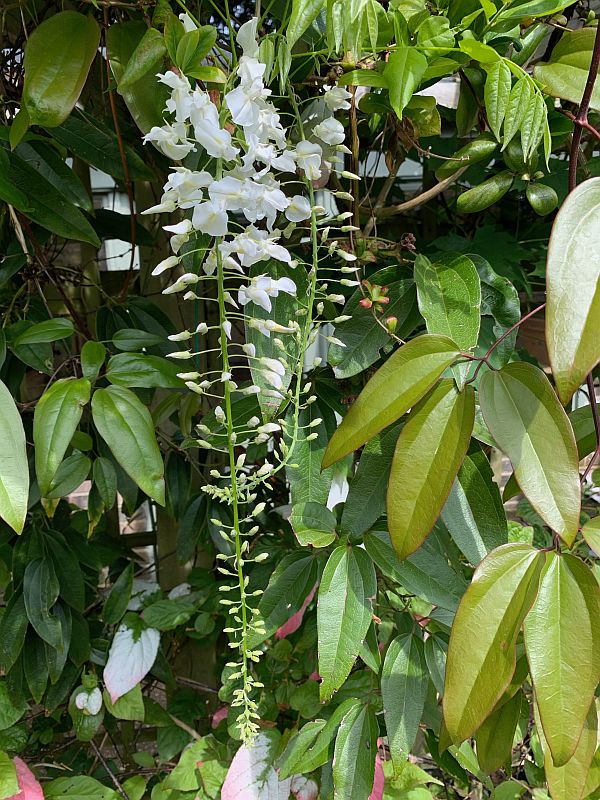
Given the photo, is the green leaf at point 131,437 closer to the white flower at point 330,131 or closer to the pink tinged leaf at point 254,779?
the white flower at point 330,131

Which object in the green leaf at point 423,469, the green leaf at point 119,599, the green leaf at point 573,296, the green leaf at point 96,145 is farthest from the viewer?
the green leaf at point 119,599

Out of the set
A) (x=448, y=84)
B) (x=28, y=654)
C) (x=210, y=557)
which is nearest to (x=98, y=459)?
(x=28, y=654)

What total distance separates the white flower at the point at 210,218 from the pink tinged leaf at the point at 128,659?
2.11 feet

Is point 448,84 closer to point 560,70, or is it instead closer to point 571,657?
point 560,70

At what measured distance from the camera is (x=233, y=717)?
0.86 m

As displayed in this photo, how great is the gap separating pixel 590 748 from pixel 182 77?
593 mm

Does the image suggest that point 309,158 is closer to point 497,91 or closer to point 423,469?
point 497,91

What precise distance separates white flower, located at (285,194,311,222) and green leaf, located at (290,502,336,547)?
0.26 meters

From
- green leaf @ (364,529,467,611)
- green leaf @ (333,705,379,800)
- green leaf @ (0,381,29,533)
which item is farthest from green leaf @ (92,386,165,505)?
Answer: green leaf @ (333,705,379,800)

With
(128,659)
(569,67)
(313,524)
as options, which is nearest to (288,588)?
(313,524)

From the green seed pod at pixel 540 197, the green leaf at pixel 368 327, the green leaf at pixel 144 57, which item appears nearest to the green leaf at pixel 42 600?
the green leaf at pixel 368 327

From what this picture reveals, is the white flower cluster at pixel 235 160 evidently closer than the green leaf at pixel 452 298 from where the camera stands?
Yes

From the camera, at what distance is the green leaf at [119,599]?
96 centimetres

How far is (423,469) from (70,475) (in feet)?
1.42
